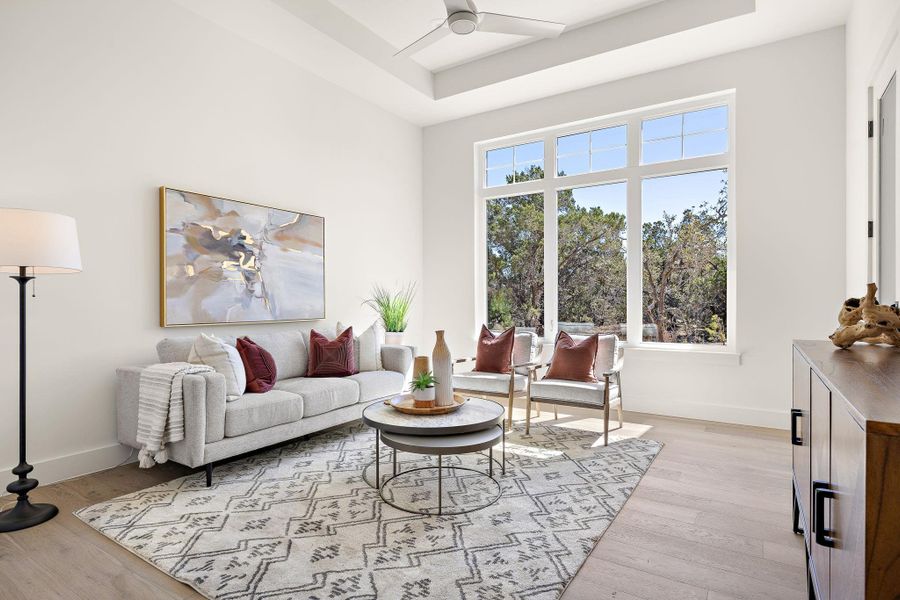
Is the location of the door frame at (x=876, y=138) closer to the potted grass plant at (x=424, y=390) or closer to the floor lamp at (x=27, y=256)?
the potted grass plant at (x=424, y=390)

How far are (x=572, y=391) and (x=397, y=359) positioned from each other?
1717mm

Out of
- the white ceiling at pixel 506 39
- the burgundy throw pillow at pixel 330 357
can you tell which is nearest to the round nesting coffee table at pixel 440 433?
the burgundy throw pillow at pixel 330 357

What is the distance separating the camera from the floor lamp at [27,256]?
2594 mm

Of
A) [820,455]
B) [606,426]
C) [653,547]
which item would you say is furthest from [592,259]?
[820,455]

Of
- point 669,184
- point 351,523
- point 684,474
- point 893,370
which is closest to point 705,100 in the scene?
point 669,184

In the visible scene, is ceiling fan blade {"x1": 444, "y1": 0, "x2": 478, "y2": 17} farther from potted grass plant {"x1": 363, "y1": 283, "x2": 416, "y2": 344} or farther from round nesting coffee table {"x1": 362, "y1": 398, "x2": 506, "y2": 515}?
potted grass plant {"x1": 363, "y1": 283, "x2": 416, "y2": 344}

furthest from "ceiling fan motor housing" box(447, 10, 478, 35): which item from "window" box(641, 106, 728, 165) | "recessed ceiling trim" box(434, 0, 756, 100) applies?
"window" box(641, 106, 728, 165)

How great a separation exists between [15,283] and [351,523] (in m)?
2.59

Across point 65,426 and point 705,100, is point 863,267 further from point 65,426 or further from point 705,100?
point 65,426

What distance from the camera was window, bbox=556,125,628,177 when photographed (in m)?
5.41

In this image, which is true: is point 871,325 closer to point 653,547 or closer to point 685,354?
point 653,547

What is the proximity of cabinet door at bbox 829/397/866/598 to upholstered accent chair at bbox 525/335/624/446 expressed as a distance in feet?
9.34

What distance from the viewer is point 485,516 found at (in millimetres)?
2727

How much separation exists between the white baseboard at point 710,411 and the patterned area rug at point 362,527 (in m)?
1.37
